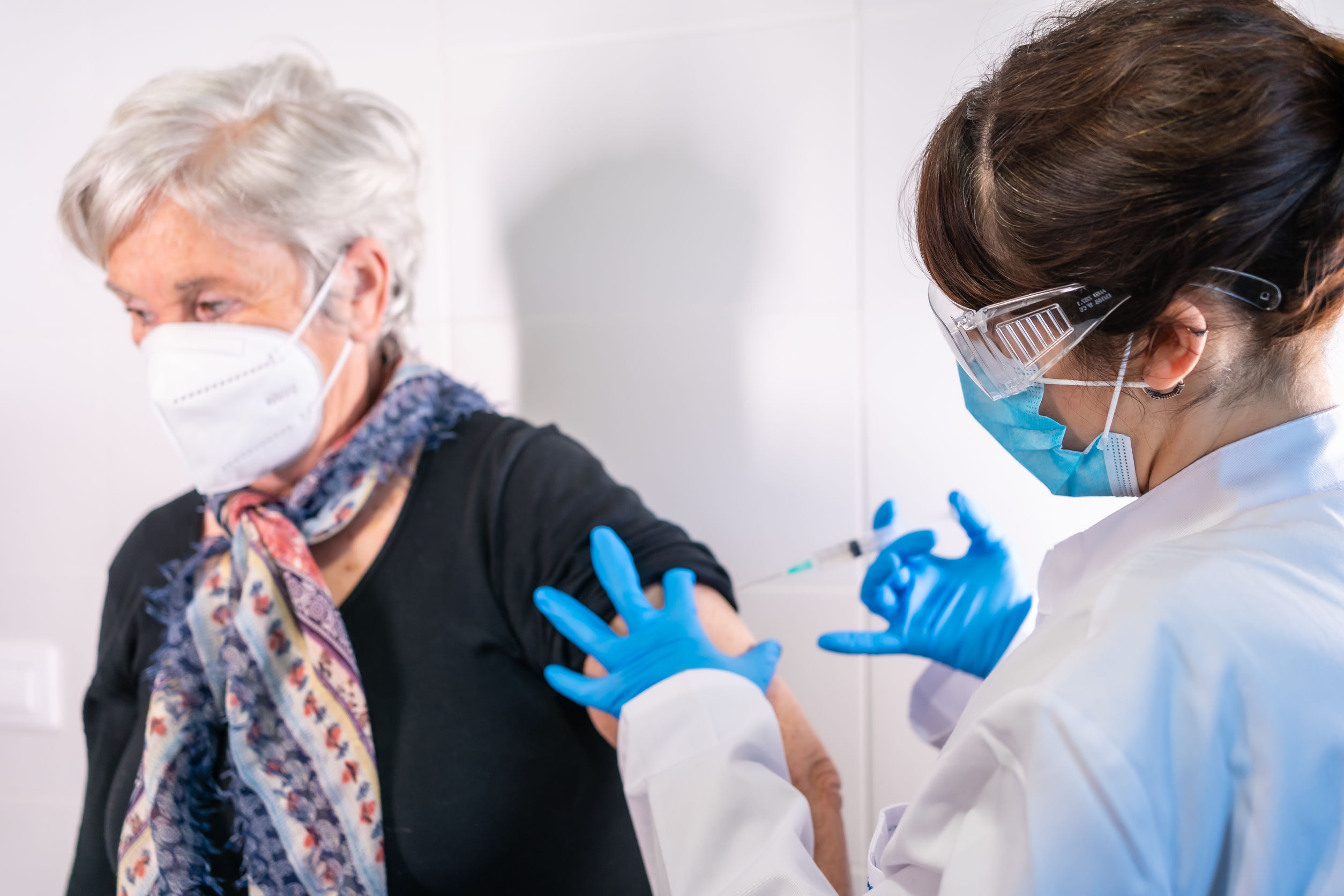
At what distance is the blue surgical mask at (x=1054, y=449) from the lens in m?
0.70

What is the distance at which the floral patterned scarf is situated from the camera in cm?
102

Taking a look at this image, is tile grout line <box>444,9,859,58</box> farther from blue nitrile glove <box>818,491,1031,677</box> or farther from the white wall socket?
the white wall socket

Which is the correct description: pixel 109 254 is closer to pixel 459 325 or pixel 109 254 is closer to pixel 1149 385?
pixel 459 325

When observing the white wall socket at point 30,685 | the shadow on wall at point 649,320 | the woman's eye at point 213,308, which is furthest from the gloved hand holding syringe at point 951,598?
the white wall socket at point 30,685

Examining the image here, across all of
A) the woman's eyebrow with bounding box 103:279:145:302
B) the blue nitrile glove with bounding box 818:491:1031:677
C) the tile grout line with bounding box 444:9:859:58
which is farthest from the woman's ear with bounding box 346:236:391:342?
the blue nitrile glove with bounding box 818:491:1031:677

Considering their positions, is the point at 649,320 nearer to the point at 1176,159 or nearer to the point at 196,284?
the point at 196,284

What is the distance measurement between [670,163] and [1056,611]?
2.99ft

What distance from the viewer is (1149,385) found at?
0.65 m

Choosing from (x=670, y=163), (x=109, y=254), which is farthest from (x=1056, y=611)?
(x=109, y=254)

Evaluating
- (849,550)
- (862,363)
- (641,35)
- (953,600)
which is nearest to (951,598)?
(953,600)

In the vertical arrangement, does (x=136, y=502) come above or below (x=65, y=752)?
above

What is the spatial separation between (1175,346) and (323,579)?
0.95 meters

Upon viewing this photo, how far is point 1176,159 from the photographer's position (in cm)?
56

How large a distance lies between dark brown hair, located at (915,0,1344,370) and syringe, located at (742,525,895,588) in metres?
0.54
